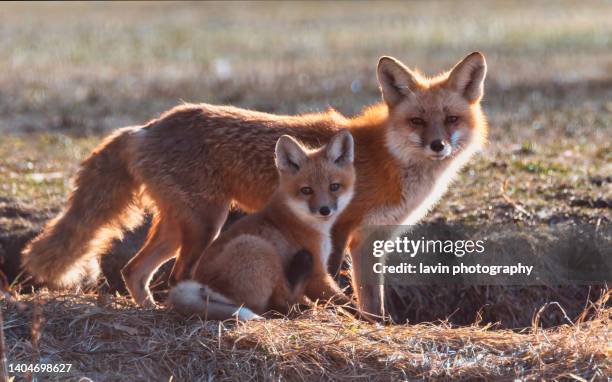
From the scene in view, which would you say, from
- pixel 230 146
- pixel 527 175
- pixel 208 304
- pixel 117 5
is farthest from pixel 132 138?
pixel 117 5

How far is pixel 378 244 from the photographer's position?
7.89 meters

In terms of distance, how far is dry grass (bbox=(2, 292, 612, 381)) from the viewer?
654 cm

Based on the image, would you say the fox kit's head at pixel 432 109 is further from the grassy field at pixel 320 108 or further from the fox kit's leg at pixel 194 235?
the fox kit's leg at pixel 194 235

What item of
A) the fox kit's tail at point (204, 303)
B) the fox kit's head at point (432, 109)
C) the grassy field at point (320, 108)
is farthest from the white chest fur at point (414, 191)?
the fox kit's tail at point (204, 303)

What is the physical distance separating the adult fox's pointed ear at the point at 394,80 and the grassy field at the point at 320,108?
6.05ft

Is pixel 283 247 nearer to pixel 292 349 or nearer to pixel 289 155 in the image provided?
pixel 289 155

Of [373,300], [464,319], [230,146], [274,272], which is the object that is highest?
[230,146]

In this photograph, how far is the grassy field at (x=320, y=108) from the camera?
669cm

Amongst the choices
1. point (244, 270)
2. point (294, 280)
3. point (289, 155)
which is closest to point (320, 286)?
point (294, 280)

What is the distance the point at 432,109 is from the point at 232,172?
1762 mm

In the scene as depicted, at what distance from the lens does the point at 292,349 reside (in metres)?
6.70

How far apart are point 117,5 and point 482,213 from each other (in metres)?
29.4

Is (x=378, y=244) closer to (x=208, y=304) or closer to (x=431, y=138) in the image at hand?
(x=431, y=138)

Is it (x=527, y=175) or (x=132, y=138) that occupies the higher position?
(x=132, y=138)
